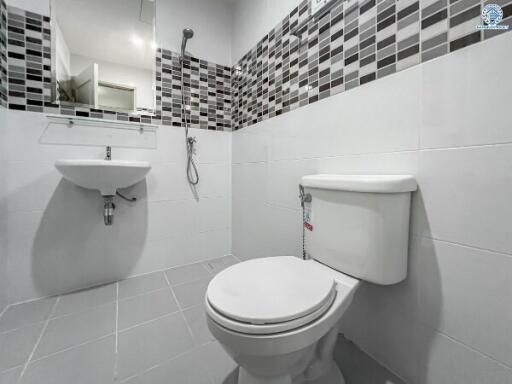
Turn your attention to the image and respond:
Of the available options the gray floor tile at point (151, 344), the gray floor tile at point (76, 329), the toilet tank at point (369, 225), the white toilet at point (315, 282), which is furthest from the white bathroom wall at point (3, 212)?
the toilet tank at point (369, 225)

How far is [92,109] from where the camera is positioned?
4.74 ft

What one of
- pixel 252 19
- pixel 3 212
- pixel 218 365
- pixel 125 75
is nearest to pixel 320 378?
pixel 218 365

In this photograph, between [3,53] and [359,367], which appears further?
[3,53]

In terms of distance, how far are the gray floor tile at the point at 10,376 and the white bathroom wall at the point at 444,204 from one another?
1336 millimetres

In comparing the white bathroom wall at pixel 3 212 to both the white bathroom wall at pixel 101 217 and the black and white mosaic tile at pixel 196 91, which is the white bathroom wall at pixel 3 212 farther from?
the black and white mosaic tile at pixel 196 91

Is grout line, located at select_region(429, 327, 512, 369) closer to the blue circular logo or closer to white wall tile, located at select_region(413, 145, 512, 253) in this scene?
white wall tile, located at select_region(413, 145, 512, 253)

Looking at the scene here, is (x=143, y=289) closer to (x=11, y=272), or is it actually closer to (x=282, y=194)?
(x=11, y=272)

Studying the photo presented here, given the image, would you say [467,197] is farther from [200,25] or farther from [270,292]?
[200,25]

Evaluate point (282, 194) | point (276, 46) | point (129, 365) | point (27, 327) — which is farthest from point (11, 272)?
point (276, 46)

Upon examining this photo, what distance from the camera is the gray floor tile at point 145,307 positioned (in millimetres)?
1161

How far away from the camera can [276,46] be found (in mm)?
1407

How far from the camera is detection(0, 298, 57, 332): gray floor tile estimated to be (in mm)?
1116

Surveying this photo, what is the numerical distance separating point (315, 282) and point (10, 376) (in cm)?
119

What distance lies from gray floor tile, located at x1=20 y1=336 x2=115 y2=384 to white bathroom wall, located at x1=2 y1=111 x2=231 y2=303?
25.3 inches
